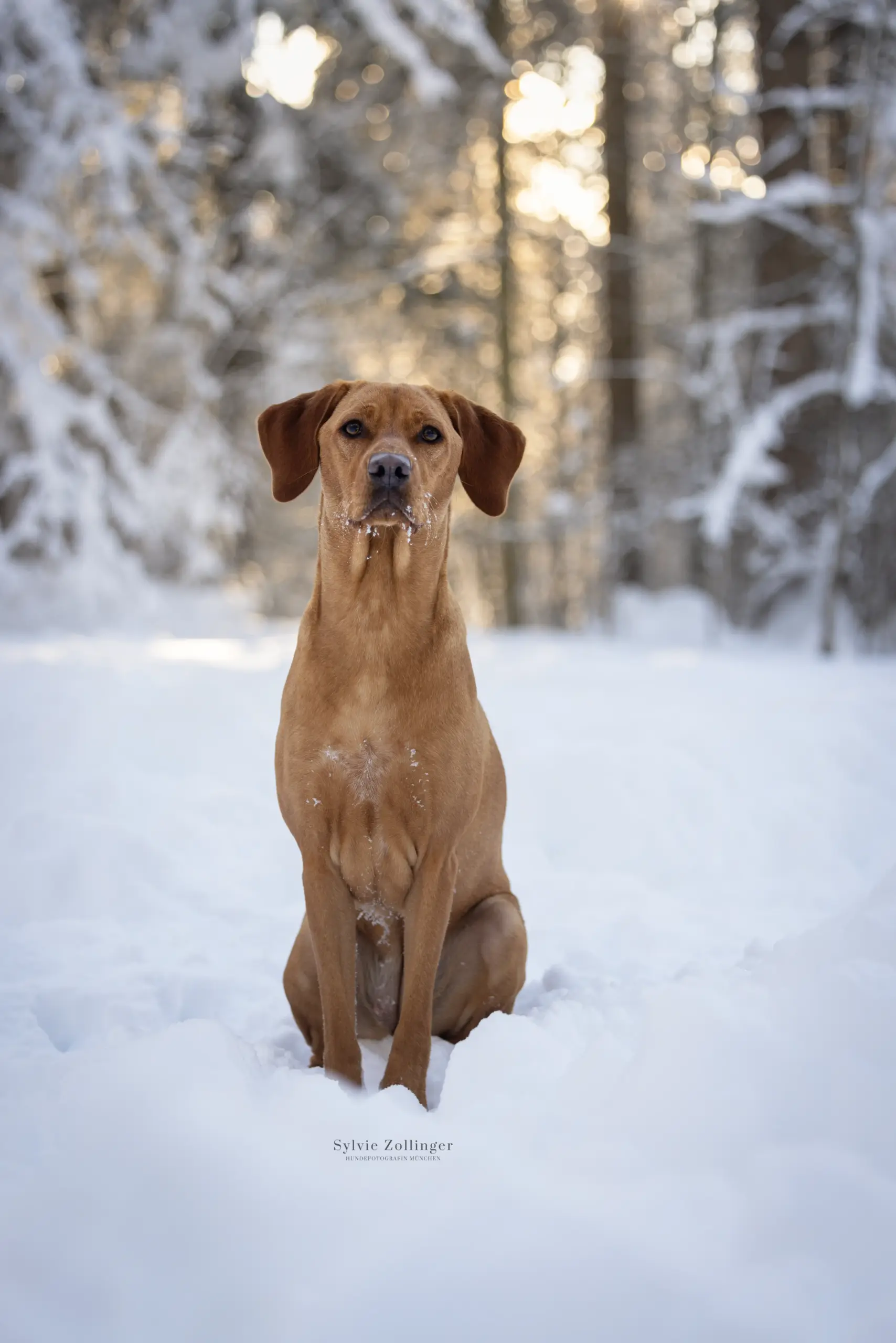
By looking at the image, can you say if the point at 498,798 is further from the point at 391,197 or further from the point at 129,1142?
the point at 391,197

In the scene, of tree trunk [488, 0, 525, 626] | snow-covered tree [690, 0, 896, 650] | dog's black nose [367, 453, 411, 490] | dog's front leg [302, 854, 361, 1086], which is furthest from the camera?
tree trunk [488, 0, 525, 626]

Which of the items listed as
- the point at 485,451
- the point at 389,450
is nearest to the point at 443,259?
the point at 485,451

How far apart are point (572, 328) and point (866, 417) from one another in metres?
9.29

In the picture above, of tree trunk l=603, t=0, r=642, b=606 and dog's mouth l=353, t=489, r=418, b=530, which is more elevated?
tree trunk l=603, t=0, r=642, b=606

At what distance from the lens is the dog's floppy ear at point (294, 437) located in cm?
297

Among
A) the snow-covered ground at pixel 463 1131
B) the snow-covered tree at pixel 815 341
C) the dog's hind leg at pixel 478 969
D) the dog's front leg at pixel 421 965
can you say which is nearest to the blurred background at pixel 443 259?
the snow-covered tree at pixel 815 341

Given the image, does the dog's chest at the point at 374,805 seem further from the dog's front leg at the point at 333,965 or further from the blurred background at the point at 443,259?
the blurred background at the point at 443,259

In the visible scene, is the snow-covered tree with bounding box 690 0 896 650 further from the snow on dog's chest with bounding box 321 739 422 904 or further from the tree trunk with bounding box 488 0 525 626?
the snow on dog's chest with bounding box 321 739 422 904

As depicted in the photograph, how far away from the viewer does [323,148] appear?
39.5ft

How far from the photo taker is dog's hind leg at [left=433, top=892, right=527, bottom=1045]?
9.95 ft

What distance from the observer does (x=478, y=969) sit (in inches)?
Answer: 120

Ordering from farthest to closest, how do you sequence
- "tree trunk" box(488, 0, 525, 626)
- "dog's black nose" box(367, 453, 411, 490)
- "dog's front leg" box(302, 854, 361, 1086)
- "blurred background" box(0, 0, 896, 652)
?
"tree trunk" box(488, 0, 525, 626)
"blurred background" box(0, 0, 896, 652)
"dog's front leg" box(302, 854, 361, 1086)
"dog's black nose" box(367, 453, 411, 490)

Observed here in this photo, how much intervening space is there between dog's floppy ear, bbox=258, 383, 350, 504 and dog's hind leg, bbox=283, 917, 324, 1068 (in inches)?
50.3

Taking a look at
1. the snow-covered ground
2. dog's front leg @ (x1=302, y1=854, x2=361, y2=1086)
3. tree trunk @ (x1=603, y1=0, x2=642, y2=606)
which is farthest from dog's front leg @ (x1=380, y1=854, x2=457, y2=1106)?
tree trunk @ (x1=603, y1=0, x2=642, y2=606)
